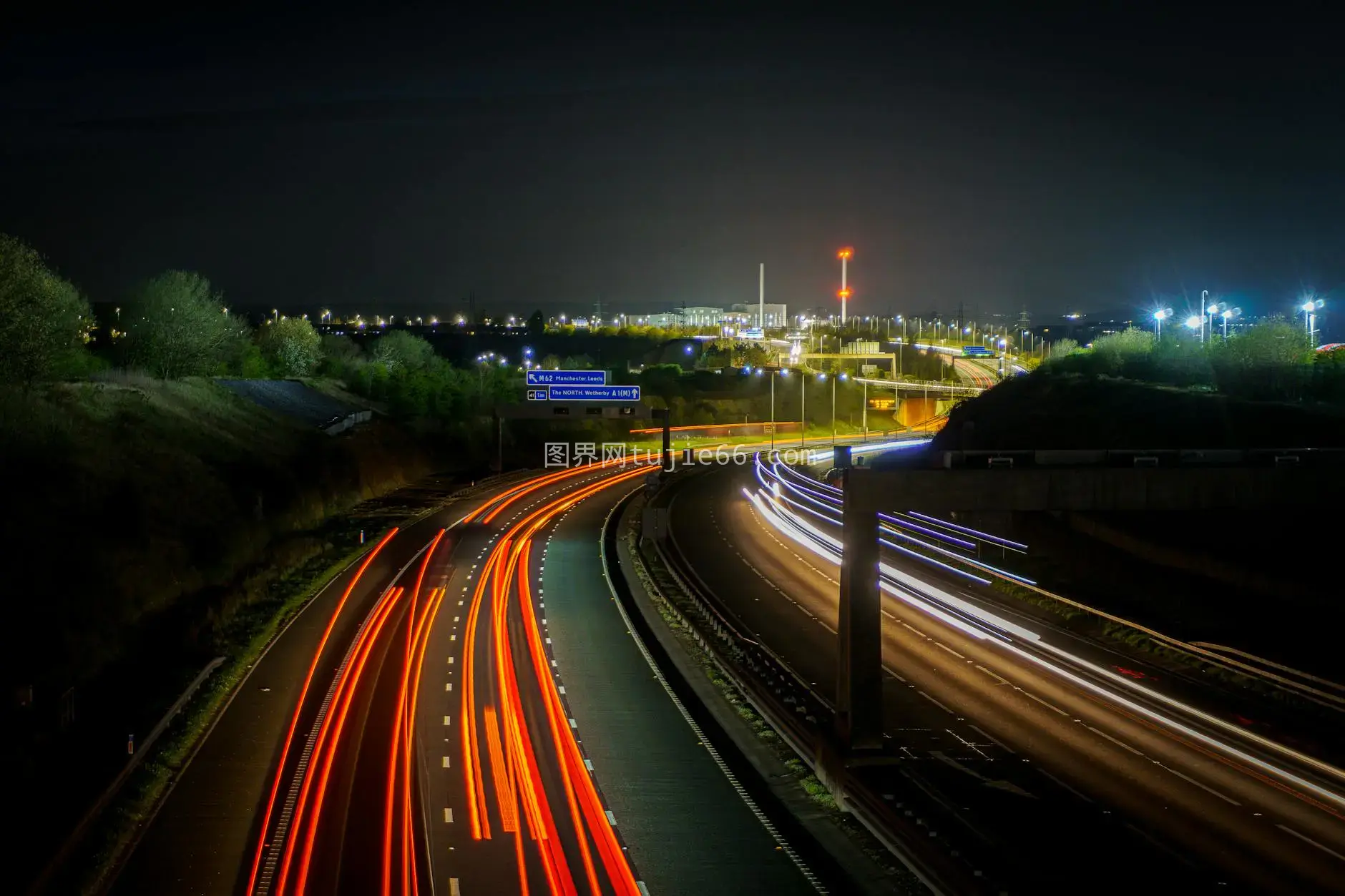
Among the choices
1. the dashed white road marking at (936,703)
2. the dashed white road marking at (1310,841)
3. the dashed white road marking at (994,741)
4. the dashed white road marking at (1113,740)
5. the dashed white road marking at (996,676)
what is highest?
the dashed white road marking at (1310,841)

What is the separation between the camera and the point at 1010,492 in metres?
19.5

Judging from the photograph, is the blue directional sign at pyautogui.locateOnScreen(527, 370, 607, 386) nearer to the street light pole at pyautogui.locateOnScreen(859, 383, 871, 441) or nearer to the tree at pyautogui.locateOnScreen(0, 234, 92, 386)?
the tree at pyautogui.locateOnScreen(0, 234, 92, 386)

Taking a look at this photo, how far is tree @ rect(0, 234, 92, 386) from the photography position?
4284 centimetres

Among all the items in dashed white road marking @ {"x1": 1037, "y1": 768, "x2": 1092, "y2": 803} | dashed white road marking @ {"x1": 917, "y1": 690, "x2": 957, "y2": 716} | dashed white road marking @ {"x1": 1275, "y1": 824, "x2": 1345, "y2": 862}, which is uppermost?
dashed white road marking @ {"x1": 1275, "y1": 824, "x2": 1345, "y2": 862}

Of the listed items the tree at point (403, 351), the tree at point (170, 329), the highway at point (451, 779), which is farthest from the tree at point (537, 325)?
the highway at point (451, 779)

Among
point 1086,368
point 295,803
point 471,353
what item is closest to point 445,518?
point 295,803

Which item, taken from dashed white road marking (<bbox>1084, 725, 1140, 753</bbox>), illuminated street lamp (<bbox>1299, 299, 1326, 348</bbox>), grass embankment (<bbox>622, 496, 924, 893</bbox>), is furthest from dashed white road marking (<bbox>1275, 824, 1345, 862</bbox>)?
illuminated street lamp (<bbox>1299, 299, 1326, 348</bbox>)

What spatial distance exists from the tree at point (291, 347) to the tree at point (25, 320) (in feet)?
141

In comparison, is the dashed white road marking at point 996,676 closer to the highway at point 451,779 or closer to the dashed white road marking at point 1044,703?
the dashed white road marking at point 1044,703

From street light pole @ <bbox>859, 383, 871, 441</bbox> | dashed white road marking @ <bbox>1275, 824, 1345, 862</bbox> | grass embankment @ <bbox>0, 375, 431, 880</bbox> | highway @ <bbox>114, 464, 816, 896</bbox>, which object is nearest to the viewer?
dashed white road marking @ <bbox>1275, 824, 1345, 862</bbox>

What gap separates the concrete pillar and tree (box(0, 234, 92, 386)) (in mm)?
36698

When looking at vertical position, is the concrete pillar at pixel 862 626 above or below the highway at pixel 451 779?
above

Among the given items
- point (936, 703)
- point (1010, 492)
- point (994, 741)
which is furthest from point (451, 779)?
point (1010, 492)

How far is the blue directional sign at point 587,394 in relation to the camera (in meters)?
59.8
